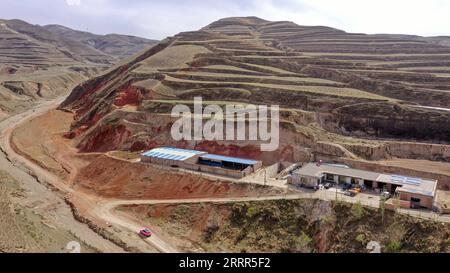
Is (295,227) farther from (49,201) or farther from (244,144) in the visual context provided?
(49,201)

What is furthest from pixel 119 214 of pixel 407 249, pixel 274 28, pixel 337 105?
pixel 274 28

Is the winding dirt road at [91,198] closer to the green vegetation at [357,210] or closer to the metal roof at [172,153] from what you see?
the green vegetation at [357,210]

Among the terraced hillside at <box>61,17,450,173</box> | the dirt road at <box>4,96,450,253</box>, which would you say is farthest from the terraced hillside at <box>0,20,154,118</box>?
the dirt road at <box>4,96,450,253</box>

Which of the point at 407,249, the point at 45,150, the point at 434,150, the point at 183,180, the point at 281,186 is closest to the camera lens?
the point at 407,249

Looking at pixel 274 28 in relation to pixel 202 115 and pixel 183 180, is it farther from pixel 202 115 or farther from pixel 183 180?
pixel 183 180

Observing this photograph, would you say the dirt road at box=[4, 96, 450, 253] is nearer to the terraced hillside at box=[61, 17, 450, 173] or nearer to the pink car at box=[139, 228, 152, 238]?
the pink car at box=[139, 228, 152, 238]
